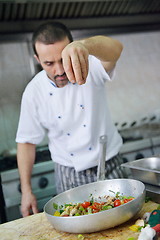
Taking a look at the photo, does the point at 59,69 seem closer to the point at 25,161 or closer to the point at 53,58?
the point at 53,58

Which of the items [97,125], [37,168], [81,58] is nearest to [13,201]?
[37,168]

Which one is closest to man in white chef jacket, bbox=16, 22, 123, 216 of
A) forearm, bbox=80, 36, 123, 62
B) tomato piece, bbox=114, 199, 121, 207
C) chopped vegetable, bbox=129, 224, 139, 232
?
forearm, bbox=80, 36, 123, 62

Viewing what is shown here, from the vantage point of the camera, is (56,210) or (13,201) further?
(13,201)

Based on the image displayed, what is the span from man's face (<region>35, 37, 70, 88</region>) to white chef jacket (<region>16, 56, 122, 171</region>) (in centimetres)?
14

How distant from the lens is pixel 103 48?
1.48 m

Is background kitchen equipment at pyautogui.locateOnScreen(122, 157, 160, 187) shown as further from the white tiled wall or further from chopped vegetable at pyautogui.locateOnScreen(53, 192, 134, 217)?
the white tiled wall

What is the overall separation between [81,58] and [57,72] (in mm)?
724

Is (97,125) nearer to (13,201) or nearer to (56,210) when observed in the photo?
(56,210)

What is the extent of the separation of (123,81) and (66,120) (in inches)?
54.4

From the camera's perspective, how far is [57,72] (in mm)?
1729

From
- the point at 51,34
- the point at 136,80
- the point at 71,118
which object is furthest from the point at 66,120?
the point at 136,80

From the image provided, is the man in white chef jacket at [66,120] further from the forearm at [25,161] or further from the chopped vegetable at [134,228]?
the chopped vegetable at [134,228]

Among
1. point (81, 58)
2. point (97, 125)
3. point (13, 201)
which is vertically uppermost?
point (81, 58)

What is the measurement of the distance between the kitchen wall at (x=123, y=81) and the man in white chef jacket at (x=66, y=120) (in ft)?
2.82
